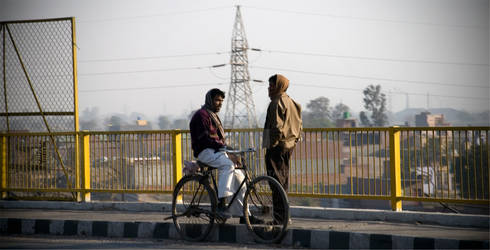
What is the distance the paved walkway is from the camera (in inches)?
259

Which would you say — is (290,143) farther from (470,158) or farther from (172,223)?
(470,158)

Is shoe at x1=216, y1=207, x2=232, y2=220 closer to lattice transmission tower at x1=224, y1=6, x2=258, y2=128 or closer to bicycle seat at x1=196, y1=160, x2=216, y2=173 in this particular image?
bicycle seat at x1=196, y1=160, x2=216, y2=173

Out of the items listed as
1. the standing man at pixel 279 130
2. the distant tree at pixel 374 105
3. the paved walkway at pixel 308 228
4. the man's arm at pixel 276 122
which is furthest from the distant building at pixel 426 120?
the man's arm at pixel 276 122

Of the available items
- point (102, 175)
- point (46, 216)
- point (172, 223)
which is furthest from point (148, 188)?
point (172, 223)

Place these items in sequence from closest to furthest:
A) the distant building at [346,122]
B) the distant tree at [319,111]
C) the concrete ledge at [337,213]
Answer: the concrete ledge at [337,213] → the distant building at [346,122] → the distant tree at [319,111]

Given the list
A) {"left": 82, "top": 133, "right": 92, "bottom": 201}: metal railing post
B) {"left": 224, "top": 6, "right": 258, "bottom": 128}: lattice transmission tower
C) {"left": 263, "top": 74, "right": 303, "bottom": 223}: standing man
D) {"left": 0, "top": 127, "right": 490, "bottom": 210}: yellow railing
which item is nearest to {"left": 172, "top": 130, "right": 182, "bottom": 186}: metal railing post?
{"left": 0, "top": 127, "right": 490, "bottom": 210}: yellow railing

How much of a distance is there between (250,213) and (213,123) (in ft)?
3.92

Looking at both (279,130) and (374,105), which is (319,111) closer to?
(374,105)

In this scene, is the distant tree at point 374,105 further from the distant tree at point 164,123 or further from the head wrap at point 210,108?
the head wrap at point 210,108

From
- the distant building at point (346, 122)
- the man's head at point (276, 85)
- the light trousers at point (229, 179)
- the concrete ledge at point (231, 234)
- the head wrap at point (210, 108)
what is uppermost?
the distant building at point (346, 122)

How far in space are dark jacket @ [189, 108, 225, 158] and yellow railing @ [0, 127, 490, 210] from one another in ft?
3.73

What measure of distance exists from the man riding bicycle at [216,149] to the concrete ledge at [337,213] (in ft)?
6.48

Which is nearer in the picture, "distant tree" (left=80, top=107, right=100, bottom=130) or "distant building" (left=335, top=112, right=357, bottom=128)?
"distant tree" (left=80, top=107, right=100, bottom=130)

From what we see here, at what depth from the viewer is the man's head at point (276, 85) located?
23.6 ft
